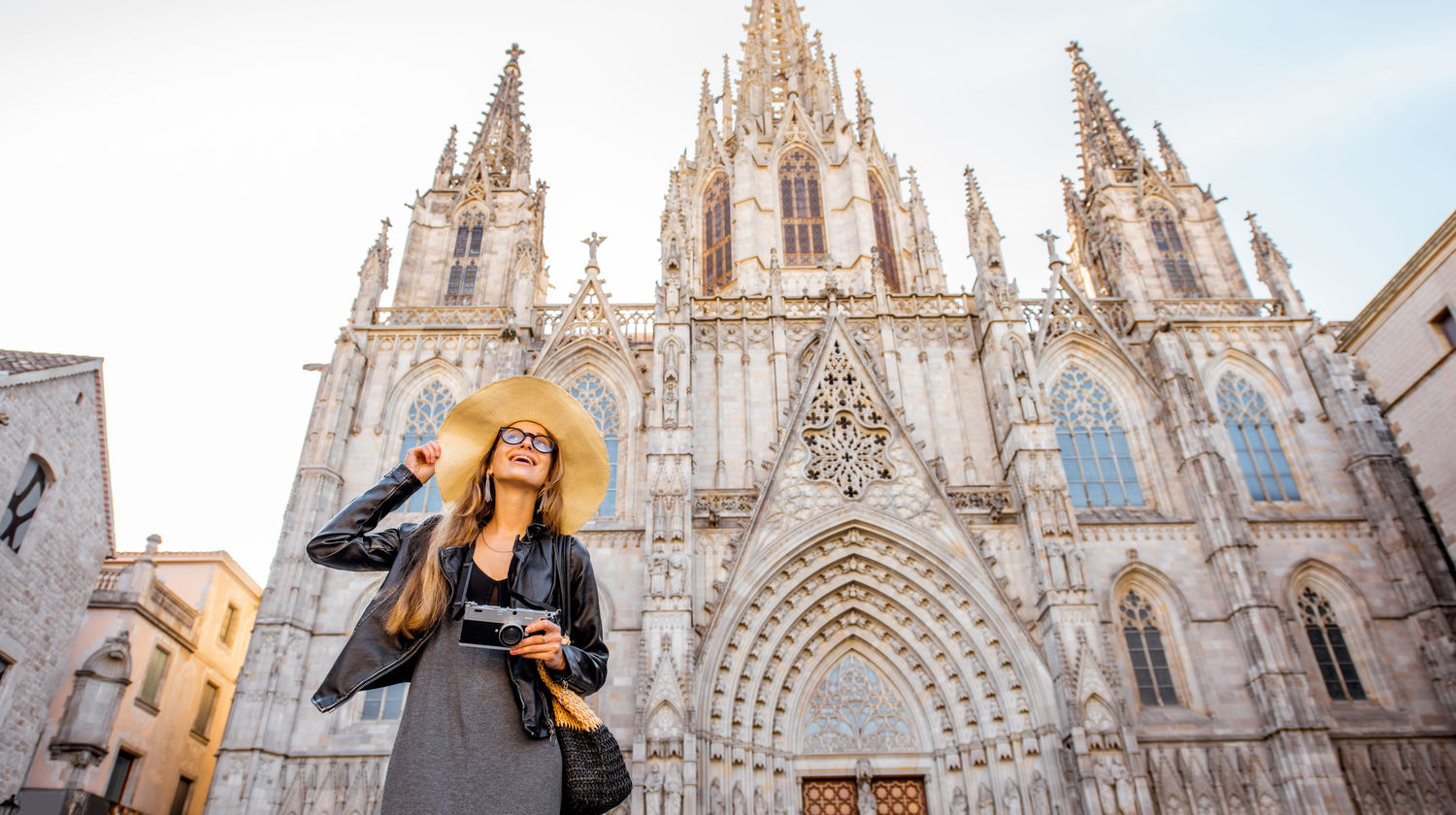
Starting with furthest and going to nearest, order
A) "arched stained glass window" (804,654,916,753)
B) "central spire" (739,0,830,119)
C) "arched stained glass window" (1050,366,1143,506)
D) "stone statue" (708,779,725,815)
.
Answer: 1. "central spire" (739,0,830,119)
2. "arched stained glass window" (1050,366,1143,506)
3. "arched stained glass window" (804,654,916,753)
4. "stone statue" (708,779,725,815)

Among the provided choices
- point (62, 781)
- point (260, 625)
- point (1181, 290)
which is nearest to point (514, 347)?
point (260, 625)

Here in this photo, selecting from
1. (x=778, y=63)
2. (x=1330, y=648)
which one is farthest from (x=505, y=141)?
(x=1330, y=648)

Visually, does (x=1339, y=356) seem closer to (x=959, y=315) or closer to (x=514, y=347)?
(x=959, y=315)

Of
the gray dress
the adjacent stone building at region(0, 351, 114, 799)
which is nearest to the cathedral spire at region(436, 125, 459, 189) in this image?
the adjacent stone building at region(0, 351, 114, 799)

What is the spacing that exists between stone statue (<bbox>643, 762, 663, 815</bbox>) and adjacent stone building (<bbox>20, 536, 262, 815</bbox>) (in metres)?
11.7

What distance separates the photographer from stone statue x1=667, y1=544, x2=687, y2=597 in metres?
15.5

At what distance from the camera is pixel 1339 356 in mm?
20547

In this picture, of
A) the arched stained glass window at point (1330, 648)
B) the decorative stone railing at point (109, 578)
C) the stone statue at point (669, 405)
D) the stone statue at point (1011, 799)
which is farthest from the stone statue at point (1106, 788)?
the decorative stone railing at point (109, 578)

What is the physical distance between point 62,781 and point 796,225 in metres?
21.4

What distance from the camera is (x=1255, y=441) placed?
787 inches

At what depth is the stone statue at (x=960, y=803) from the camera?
607 inches

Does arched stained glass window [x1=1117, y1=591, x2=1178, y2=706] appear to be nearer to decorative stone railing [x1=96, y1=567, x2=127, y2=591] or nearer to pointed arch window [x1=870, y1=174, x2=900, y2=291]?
pointed arch window [x1=870, y1=174, x2=900, y2=291]

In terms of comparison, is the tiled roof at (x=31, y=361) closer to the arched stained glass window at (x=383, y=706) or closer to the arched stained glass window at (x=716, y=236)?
the arched stained glass window at (x=383, y=706)

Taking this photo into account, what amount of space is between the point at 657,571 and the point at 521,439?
40.7 feet
